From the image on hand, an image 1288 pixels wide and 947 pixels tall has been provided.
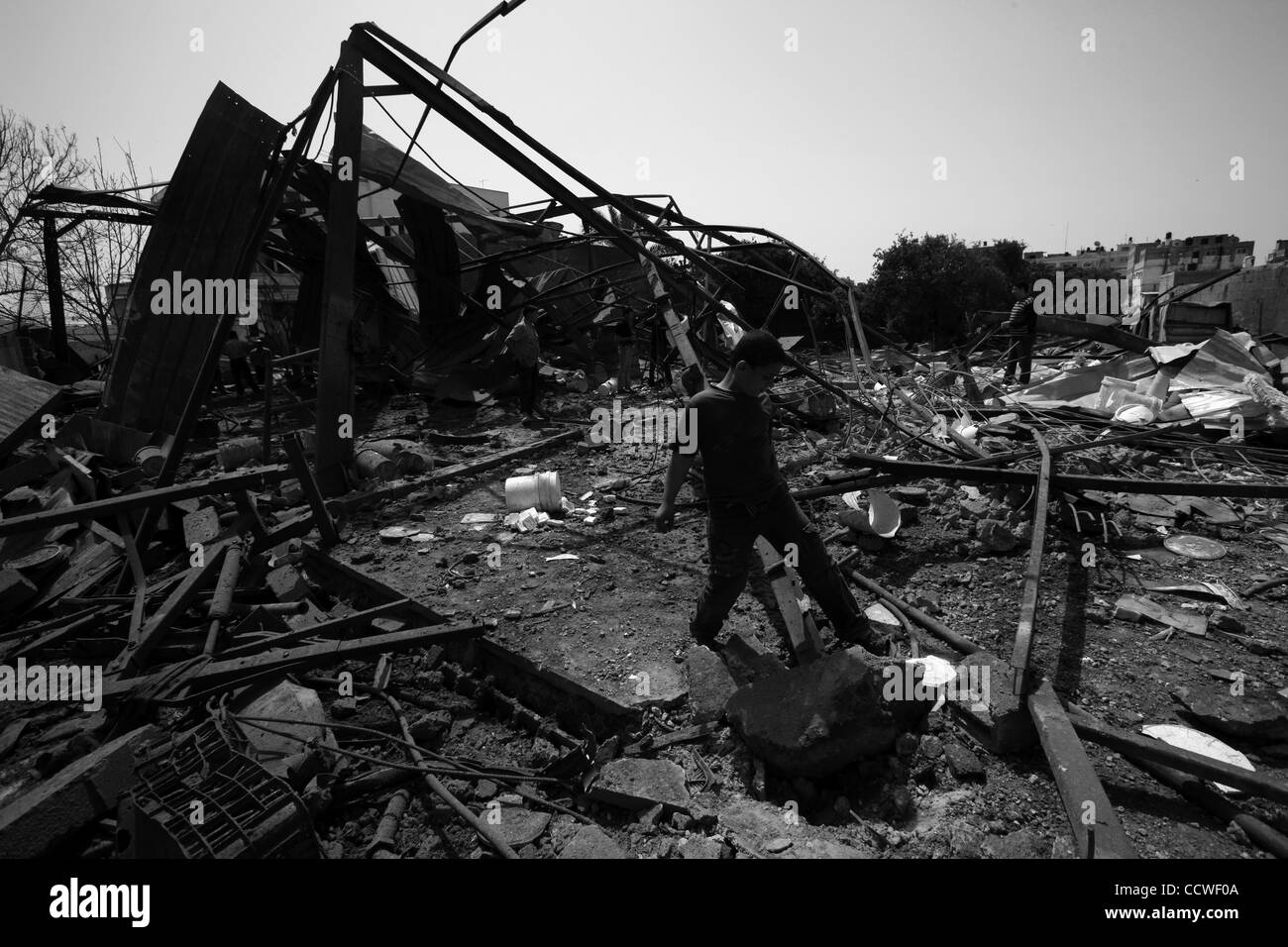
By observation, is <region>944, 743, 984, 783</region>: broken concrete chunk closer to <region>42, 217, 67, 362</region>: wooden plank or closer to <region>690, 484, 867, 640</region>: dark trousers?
<region>690, 484, 867, 640</region>: dark trousers

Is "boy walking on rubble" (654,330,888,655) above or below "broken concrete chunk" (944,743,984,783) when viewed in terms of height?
above

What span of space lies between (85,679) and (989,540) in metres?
5.97

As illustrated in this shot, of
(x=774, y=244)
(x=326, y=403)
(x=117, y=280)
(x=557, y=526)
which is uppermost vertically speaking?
(x=117, y=280)

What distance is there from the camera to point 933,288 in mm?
23750

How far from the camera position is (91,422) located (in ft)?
23.7

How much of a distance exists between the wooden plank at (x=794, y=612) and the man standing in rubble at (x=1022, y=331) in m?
7.96

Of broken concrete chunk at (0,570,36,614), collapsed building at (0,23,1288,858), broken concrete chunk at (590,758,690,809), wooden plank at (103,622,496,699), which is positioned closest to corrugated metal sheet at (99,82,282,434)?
collapsed building at (0,23,1288,858)

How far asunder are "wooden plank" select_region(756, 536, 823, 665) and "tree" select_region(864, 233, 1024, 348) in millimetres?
22285

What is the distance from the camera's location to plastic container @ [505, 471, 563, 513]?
5.93 meters

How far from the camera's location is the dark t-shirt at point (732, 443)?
325 cm

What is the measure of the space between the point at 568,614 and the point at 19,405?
6545mm

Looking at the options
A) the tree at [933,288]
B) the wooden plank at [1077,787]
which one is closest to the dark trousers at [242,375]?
the wooden plank at [1077,787]
